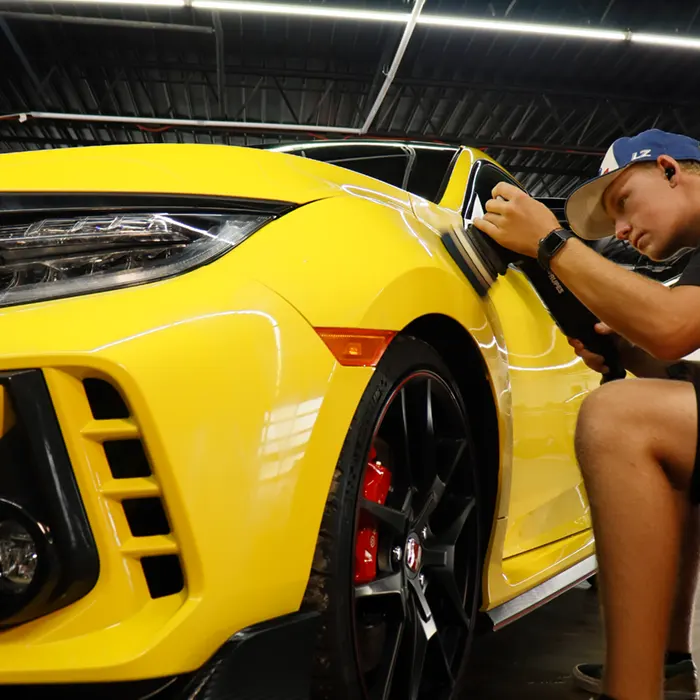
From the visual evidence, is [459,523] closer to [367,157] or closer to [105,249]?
[105,249]

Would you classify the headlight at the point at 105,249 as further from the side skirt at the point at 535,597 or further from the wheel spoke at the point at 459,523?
the side skirt at the point at 535,597

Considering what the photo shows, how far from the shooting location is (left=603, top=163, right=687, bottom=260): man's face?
5.32ft

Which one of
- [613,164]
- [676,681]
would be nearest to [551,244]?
[613,164]

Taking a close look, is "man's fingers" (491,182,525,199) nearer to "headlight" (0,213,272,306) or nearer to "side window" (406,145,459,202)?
"side window" (406,145,459,202)

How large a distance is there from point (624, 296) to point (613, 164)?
0.61 metres

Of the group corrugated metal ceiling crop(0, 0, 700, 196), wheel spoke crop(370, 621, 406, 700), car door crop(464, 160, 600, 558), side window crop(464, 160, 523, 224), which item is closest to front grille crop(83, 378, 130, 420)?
wheel spoke crop(370, 621, 406, 700)

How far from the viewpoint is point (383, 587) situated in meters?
1.24

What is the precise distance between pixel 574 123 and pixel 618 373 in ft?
34.1

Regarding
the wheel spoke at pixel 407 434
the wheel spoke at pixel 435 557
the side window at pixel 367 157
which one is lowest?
the wheel spoke at pixel 435 557

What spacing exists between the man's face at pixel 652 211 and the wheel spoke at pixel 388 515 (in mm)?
931

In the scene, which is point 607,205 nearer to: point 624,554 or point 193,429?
point 624,554

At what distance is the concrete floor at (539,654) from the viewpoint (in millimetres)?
1699

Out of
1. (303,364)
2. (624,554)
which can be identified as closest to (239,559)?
(303,364)

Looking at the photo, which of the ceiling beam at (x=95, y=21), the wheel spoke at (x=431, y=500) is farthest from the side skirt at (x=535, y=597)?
the ceiling beam at (x=95, y=21)
